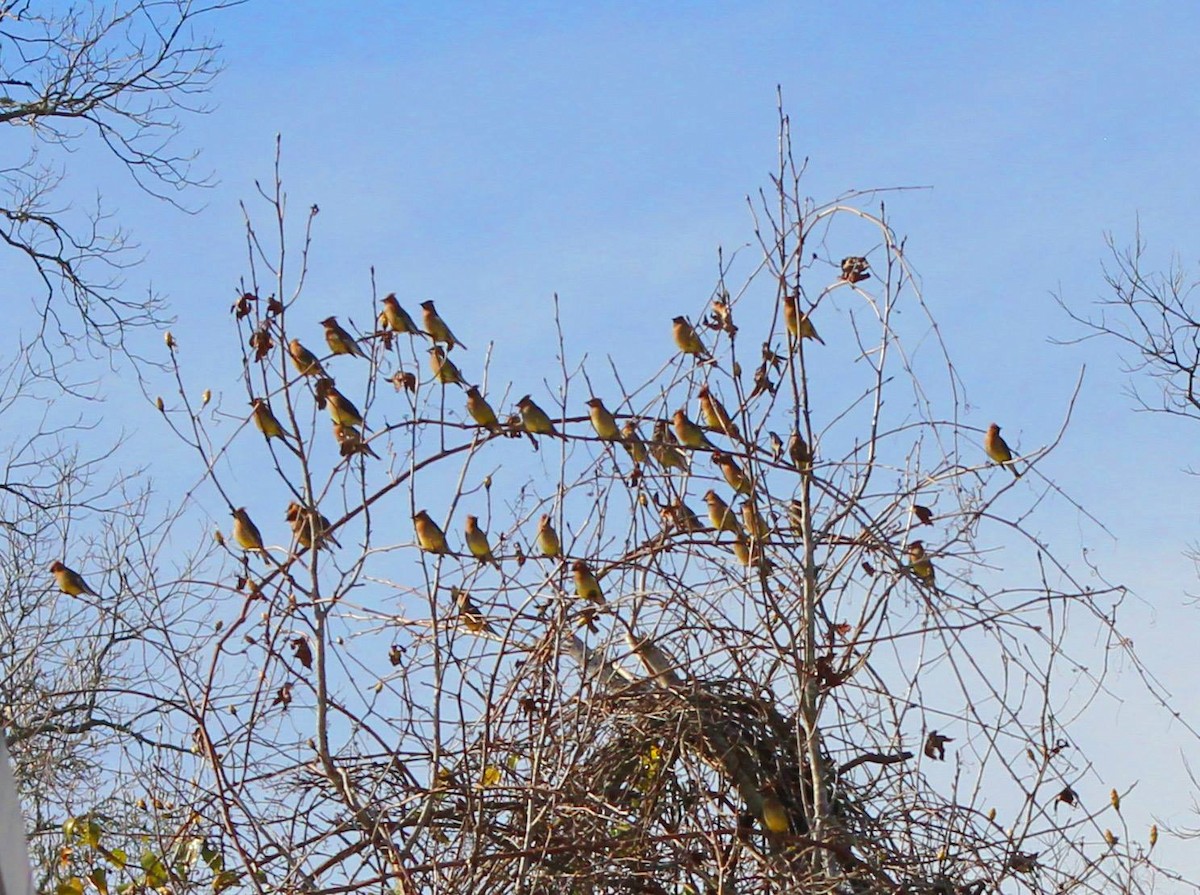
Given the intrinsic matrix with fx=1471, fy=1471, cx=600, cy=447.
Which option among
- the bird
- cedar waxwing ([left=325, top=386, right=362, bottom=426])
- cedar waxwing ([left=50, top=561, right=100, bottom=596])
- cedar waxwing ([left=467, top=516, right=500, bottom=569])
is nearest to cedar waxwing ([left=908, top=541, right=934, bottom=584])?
Result: the bird

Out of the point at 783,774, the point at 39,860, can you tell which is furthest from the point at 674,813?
the point at 39,860

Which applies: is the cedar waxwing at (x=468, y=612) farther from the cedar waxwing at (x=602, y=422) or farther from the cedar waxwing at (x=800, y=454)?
the cedar waxwing at (x=800, y=454)

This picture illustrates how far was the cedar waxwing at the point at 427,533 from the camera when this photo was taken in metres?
3.66

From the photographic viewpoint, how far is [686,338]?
13.0 ft

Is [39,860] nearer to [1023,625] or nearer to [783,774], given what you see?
[783,774]

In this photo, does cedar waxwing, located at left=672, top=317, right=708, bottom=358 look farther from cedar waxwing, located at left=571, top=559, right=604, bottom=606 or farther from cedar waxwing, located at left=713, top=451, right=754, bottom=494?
cedar waxwing, located at left=571, top=559, right=604, bottom=606

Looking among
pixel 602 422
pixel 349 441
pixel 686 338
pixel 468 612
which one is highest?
pixel 686 338

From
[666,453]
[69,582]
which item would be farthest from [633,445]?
[69,582]

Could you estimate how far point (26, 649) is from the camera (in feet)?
31.5

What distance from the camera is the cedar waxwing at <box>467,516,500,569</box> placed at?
3742 millimetres

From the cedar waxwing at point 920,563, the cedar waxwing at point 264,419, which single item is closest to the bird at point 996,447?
the cedar waxwing at point 920,563

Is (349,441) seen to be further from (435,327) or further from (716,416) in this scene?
(716,416)

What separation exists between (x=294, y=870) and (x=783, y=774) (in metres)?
1.29

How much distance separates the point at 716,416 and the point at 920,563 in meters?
0.64
